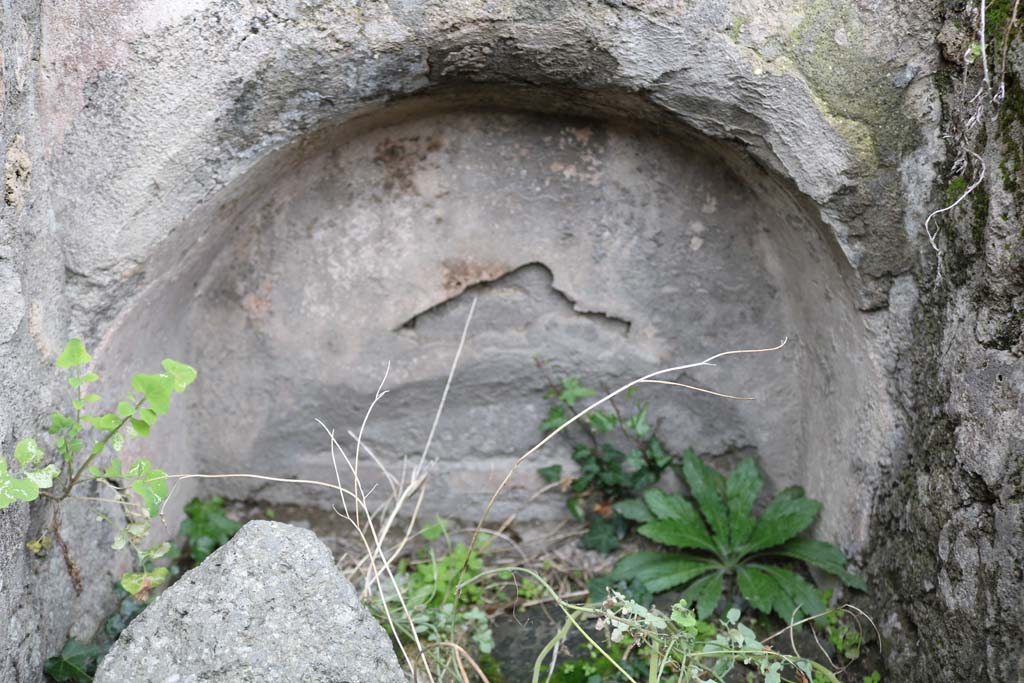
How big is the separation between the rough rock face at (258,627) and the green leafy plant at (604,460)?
3.03 ft

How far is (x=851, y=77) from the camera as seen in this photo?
1774mm

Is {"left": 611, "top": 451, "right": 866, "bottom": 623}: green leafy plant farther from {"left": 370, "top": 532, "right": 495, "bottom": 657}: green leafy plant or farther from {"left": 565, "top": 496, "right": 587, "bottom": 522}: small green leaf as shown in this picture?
{"left": 370, "top": 532, "right": 495, "bottom": 657}: green leafy plant

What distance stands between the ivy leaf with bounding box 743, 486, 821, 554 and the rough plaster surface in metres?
0.07

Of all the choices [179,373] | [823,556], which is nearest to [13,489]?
[179,373]

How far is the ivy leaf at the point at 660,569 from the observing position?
219 cm

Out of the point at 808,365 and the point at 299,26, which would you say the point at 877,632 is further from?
the point at 299,26

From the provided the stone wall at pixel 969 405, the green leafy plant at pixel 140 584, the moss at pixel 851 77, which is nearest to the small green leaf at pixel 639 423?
the stone wall at pixel 969 405

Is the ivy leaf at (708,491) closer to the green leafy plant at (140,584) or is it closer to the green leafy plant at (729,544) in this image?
the green leafy plant at (729,544)

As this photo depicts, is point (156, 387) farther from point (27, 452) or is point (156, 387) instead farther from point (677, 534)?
point (677, 534)

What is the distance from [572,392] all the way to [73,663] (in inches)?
50.3

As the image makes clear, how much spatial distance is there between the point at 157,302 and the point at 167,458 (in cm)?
46

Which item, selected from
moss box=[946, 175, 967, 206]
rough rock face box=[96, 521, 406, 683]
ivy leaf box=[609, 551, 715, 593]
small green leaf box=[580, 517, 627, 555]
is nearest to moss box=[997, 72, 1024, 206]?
moss box=[946, 175, 967, 206]

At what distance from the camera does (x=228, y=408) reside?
2426 millimetres

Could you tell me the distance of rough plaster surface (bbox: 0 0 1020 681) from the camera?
5.61 ft
